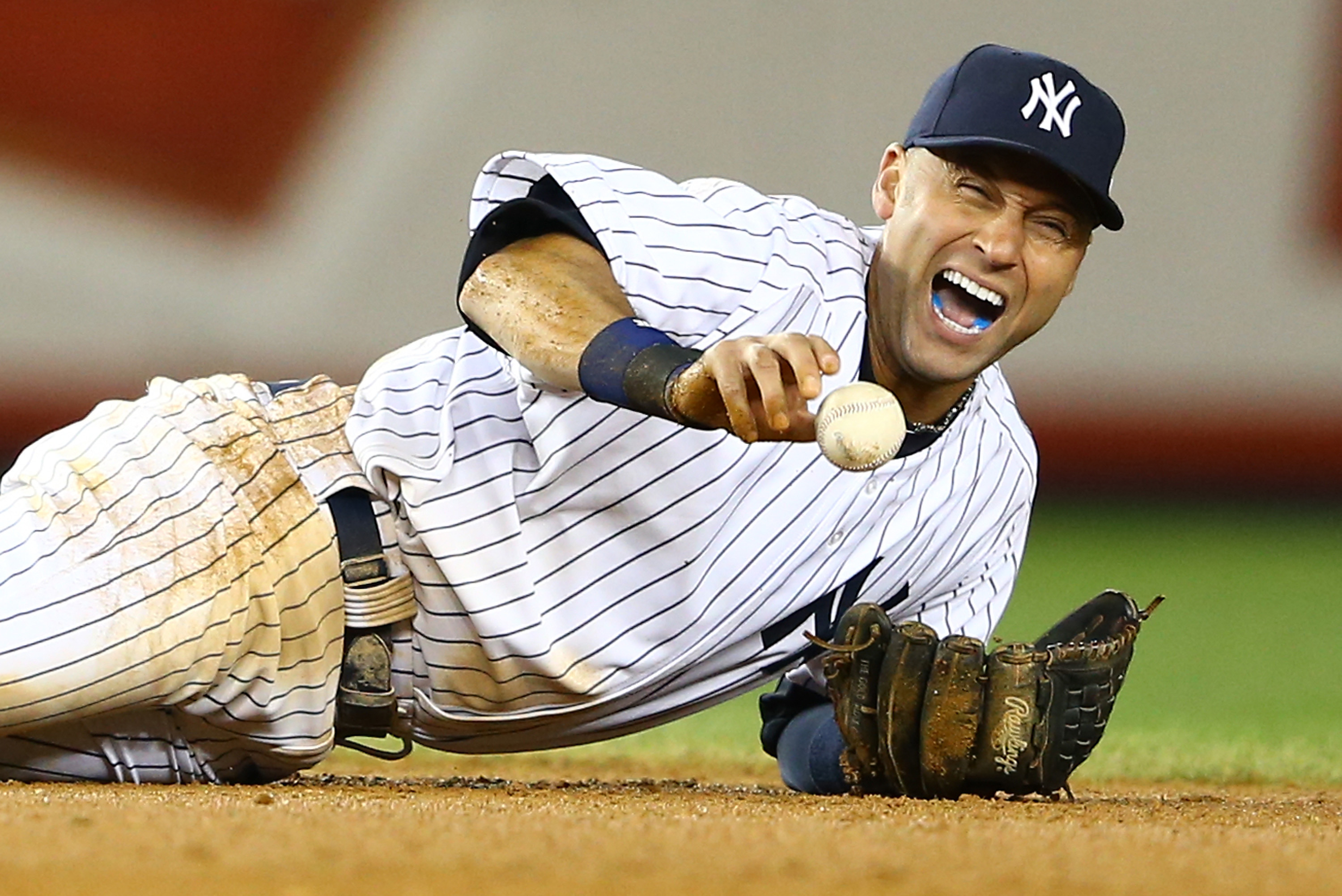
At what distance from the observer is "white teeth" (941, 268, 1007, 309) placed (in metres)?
2.26

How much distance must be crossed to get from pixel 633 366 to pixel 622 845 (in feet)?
1.55

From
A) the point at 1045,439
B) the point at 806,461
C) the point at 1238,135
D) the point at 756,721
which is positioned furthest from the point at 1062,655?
the point at 1238,135

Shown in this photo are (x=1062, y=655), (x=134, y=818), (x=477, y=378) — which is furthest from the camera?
(x=477, y=378)

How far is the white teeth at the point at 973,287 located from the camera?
7.41ft

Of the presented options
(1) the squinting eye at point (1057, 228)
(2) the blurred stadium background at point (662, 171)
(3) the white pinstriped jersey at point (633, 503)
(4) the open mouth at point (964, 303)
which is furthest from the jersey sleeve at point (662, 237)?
(2) the blurred stadium background at point (662, 171)

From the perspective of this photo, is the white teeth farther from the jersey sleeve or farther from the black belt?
the black belt

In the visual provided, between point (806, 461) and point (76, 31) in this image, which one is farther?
point (76, 31)

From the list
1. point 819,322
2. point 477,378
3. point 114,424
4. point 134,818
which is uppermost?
point 819,322

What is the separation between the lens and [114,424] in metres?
2.43

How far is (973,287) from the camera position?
7.41 ft

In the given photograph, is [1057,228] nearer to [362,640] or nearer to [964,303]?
[964,303]

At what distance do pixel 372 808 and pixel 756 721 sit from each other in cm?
249

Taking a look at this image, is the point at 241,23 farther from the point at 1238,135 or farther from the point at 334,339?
the point at 1238,135

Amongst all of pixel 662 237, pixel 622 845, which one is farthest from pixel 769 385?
pixel 662 237
